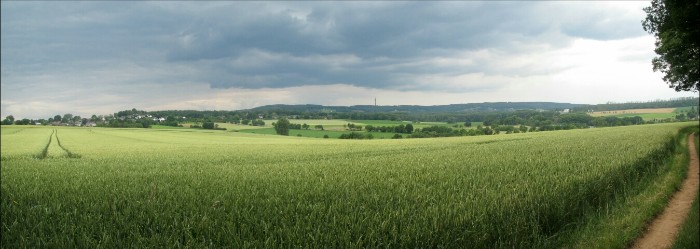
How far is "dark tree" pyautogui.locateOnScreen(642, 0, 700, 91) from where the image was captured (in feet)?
59.3

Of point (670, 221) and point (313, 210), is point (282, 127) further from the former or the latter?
point (313, 210)

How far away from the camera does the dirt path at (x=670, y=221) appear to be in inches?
300

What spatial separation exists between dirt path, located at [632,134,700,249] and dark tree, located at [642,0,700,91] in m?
9.78

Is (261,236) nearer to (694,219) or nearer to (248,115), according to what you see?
(694,219)

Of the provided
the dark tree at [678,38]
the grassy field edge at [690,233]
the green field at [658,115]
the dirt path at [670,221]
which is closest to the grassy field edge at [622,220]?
the dirt path at [670,221]

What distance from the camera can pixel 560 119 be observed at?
107812 mm

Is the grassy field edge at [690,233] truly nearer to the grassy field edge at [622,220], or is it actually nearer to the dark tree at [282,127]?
the grassy field edge at [622,220]

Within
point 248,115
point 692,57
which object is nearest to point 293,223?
point 692,57

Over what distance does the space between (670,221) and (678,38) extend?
22.5 metres

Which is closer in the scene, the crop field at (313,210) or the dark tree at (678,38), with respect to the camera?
the crop field at (313,210)

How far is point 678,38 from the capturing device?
24.7m

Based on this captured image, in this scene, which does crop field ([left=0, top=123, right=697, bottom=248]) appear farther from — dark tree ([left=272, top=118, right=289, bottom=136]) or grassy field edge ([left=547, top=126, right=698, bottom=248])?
dark tree ([left=272, top=118, right=289, bottom=136])

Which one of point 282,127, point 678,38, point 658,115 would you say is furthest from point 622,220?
point 658,115

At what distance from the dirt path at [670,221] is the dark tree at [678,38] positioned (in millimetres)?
9783
